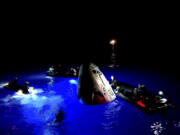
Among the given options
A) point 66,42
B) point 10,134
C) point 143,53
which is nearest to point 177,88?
point 10,134

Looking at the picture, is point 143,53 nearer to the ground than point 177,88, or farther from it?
farther from it

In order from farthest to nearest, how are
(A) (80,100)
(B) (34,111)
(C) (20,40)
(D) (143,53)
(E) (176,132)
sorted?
(C) (20,40)
(D) (143,53)
(A) (80,100)
(B) (34,111)
(E) (176,132)

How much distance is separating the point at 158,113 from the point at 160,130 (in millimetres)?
1710

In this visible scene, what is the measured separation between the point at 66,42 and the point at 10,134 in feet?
152

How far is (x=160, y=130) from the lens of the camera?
688 cm

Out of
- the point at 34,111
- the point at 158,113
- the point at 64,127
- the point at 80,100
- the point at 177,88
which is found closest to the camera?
the point at 64,127

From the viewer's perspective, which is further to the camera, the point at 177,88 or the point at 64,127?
the point at 177,88

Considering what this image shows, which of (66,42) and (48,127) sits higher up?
(66,42)

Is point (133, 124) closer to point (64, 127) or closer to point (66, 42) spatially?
point (64, 127)

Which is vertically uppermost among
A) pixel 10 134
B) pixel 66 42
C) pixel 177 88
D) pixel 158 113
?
pixel 66 42

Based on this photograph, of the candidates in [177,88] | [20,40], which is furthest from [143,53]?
[20,40]

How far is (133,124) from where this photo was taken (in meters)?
7.47

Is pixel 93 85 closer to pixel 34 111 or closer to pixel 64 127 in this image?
pixel 64 127

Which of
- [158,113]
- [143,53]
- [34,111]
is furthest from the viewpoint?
[143,53]
